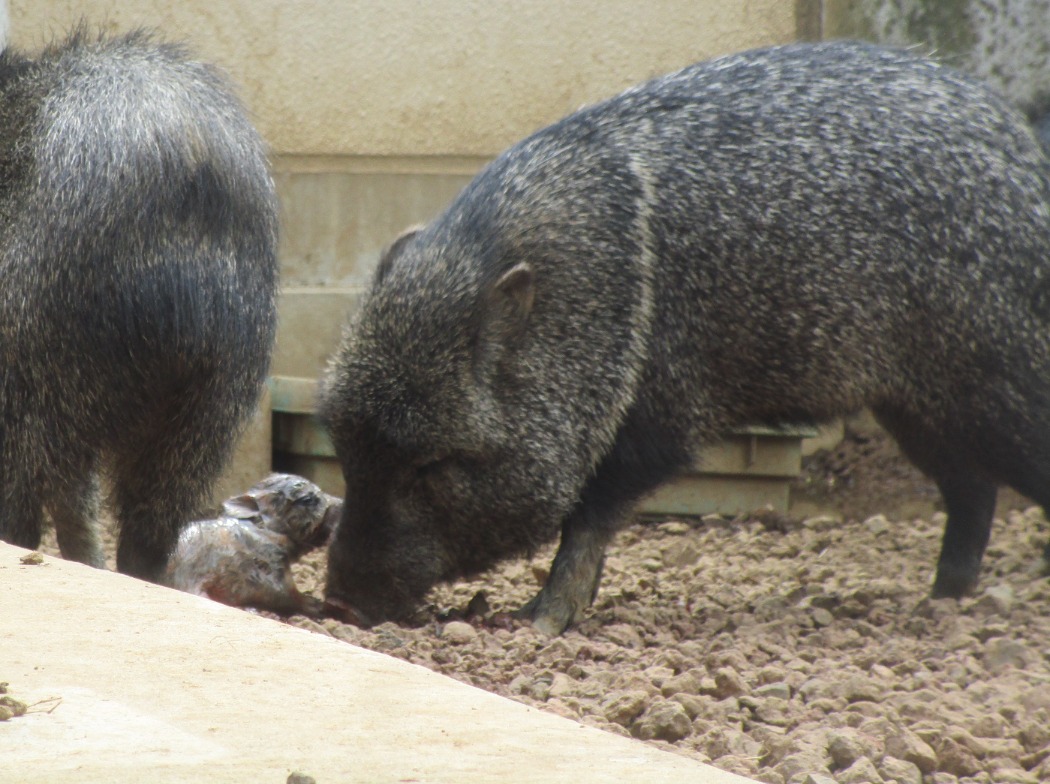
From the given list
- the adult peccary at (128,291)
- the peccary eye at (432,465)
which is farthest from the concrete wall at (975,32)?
the adult peccary at (128,291)

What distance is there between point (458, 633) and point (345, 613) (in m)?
0.37

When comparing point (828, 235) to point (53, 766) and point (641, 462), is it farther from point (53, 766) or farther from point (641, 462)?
point (53, 766)

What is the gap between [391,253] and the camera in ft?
12.4

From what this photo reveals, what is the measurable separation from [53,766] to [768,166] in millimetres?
2576

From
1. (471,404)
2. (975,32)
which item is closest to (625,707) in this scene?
(471,404)

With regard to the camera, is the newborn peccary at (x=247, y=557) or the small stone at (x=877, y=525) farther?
the small stone at (x=877, y=525)

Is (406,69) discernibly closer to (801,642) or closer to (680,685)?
(801,642)

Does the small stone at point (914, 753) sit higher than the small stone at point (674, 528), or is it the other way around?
the small stone at point (914, 753)

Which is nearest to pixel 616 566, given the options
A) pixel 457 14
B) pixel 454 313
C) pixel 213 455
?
pixel 454 313

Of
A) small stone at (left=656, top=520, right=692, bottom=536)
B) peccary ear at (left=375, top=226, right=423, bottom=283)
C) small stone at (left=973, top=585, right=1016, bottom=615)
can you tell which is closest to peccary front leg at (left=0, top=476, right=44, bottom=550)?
peccary ear at (left=375, top=226, right=423, bottom=283)

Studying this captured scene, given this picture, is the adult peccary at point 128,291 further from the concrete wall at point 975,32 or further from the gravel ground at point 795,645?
the concrete wall at point 975,32

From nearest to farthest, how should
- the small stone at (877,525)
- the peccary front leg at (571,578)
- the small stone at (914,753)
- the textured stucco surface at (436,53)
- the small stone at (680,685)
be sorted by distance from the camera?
the small stone at (914,753)
the small stone at (680,685)
the peccary front leg at (571,578)
the small stone at (877,525)
the textured stucco surface at (436,53)

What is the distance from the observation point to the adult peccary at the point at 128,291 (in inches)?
120

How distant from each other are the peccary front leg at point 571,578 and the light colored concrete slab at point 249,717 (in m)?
1.42
